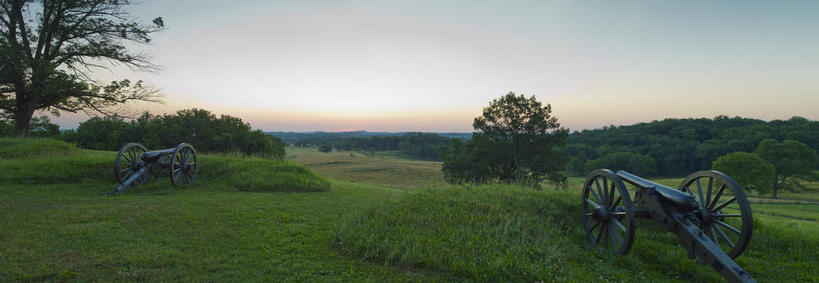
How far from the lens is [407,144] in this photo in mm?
119750

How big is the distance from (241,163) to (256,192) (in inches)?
128

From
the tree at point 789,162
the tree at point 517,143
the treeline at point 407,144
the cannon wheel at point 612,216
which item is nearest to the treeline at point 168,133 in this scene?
the tree at point 517,143

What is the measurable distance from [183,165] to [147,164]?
988 mm

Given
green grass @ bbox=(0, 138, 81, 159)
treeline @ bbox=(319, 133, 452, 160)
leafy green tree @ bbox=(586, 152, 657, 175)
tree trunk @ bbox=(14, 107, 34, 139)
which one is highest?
tree trunk @ bbox=(14, 107, 34, 139)

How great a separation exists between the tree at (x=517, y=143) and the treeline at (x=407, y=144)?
205 feet

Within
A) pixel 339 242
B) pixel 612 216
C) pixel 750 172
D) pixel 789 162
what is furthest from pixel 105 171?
pixel 789 162

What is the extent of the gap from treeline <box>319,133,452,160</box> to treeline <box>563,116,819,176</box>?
43.0 m

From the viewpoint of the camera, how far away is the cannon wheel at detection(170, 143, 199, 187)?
10.2 metres

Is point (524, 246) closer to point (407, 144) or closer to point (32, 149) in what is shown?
point (32, 149)

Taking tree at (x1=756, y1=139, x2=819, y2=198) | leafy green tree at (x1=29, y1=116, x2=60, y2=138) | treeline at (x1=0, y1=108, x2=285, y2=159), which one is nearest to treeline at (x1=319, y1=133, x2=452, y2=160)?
tree at (x1=756, y1=139, x2=819, y2=198)

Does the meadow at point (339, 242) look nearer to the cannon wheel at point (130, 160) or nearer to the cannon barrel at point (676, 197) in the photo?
the cannon barrel at point (676, 197)

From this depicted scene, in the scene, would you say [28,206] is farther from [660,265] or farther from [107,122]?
[107,122]

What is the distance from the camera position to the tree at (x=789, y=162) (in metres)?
42.7

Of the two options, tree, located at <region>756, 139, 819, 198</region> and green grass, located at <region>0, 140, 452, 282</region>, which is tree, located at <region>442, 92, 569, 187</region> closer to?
green grass, located at <region>0, 140, 452, 282</region>
